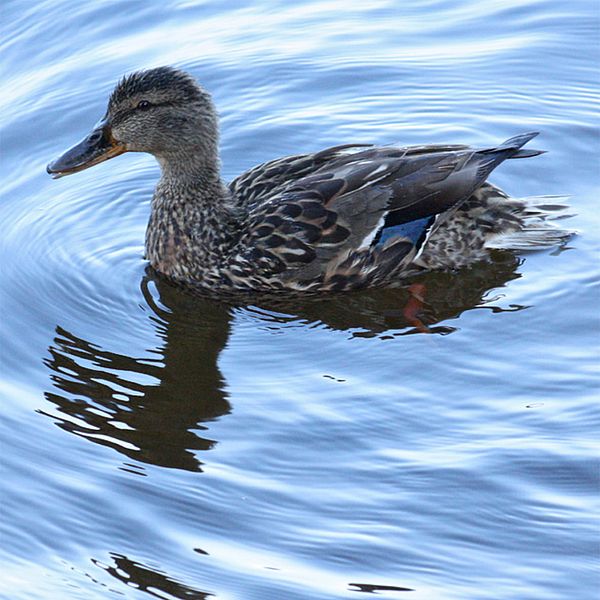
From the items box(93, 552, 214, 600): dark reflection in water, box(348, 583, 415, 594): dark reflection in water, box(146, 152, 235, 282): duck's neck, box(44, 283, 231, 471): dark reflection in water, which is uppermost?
box(146, 152, 235, 282): duck's neck

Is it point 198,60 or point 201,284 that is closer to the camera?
point 201,284

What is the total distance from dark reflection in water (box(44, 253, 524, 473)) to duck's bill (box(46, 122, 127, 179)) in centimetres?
88

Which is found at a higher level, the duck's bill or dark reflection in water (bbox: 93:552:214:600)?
the duck's bill

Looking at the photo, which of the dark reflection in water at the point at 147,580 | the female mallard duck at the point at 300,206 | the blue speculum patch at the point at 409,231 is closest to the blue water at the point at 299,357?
the dark reflection in water at the point at 147,580

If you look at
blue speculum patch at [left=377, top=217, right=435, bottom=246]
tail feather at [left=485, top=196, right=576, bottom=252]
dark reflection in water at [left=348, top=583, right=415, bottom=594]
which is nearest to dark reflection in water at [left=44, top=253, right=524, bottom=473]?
tail feather at [left=485, top=196, right=576, bottom=252]

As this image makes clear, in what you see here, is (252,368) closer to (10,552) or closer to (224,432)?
(224,432)

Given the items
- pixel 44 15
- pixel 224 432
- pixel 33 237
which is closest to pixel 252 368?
pixel 224 432

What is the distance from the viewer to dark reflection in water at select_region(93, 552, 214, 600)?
6754mm

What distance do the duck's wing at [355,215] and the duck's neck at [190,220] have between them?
0.19m

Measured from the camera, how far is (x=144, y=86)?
958cm

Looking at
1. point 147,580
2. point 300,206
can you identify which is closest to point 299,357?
point 300,206

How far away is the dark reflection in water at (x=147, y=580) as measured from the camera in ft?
22.2

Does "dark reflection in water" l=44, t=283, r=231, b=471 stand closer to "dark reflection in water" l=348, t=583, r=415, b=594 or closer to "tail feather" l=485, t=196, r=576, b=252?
"dark reflection in water" l=348, t=583, r=415, b=594

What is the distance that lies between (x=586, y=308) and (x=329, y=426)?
2.10 meters
